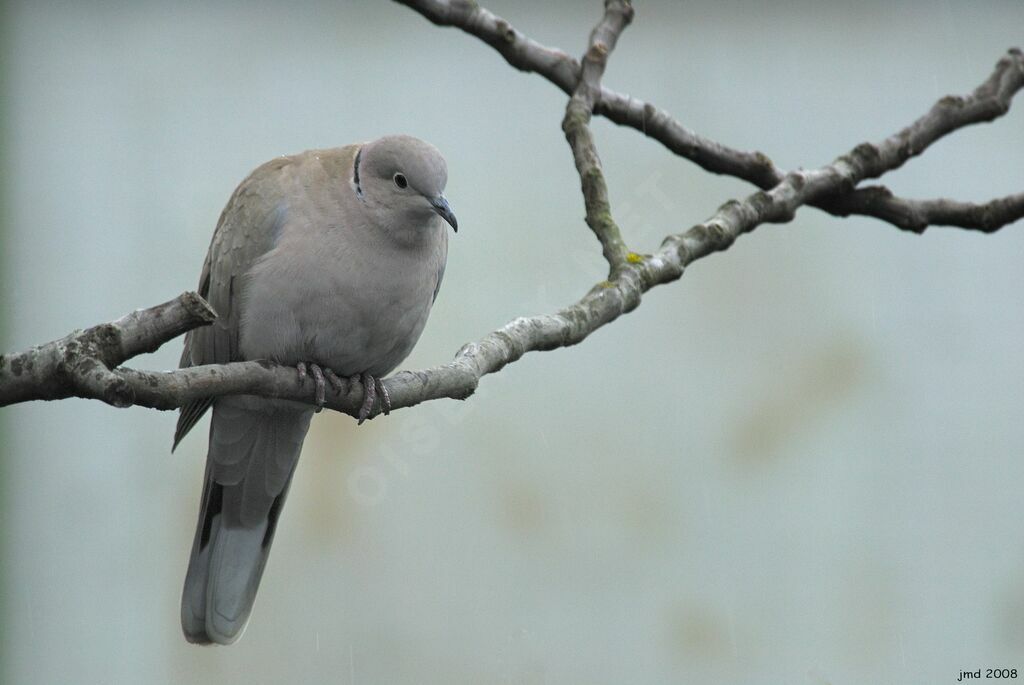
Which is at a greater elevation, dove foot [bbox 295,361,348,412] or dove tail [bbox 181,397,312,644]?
dove foot [bbox 295,361,348,412]

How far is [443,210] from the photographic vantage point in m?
2.52

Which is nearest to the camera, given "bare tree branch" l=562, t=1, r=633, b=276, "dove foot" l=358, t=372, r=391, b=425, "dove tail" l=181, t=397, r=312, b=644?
"dove foot" l=358, t=372, r=391, b=425

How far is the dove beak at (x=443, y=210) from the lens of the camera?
2501mm

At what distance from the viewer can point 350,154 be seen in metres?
2.71

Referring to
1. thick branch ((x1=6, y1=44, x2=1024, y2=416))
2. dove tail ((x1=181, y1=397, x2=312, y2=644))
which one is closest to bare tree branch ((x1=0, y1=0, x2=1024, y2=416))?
thick branch ((x1=6, y1=44, x2=1024, y2=416))

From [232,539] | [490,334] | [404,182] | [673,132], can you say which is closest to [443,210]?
[404,182]

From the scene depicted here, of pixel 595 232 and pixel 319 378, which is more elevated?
pixel 595 232

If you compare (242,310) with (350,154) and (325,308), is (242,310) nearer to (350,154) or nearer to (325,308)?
(325,308)

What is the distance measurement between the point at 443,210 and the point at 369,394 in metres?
0.46

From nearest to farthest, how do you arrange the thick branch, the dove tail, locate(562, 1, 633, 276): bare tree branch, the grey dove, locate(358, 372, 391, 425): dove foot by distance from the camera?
the thick branch
locate(358, 372, 391, 425): dove foot
the grey dove
locate(562, 1, 633, 276): bare tree branch
the dove tail

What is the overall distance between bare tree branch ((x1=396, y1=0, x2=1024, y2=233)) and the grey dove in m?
0.42

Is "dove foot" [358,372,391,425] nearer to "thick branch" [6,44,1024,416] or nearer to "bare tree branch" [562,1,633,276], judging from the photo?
"thick branch" [6,44,1024,416]

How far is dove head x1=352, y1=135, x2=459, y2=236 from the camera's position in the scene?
2.54m

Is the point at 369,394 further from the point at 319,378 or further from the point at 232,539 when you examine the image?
the point at 232,539
